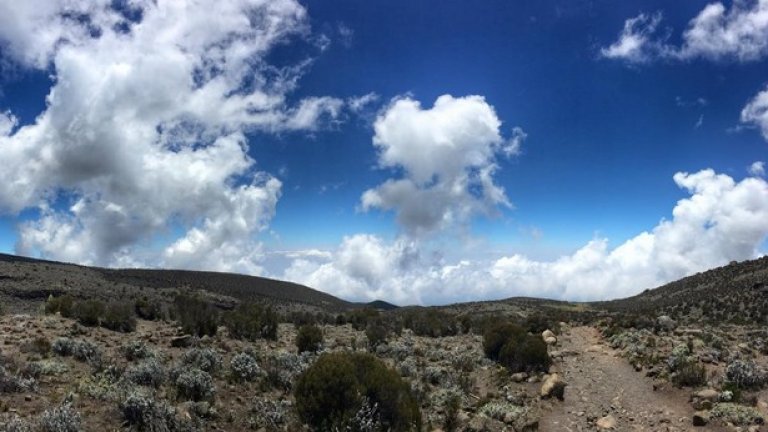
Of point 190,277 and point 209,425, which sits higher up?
point 190,277

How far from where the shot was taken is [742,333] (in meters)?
29.8

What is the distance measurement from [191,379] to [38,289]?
40.7 m

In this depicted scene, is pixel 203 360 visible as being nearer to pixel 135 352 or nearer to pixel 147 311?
pixel 135 352

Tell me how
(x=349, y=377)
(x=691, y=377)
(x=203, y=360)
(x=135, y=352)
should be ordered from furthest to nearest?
(x=691, y=377) → (x=135, y=352) → (x=203, y=360) → (x=349, y=377)

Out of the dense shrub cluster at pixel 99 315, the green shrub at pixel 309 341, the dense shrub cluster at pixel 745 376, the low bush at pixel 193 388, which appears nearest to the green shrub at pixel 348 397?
the low bush at pixel 193 388

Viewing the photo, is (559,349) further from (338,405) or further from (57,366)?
(57,366)

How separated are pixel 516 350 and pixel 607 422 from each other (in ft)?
23.8

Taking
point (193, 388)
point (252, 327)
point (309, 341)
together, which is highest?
point (252, 327)

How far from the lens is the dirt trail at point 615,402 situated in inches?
590

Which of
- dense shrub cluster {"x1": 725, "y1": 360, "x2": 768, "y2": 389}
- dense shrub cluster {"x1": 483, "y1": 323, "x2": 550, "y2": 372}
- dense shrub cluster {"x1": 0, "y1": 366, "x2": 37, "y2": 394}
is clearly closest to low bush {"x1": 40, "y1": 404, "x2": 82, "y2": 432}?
dense shrub cluster {"x1": 0, "y1": 366, "x2": 37, "y2": 394}

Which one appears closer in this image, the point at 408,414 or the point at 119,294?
the point at 408,414

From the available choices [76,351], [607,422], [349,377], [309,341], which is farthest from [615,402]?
[76,351]

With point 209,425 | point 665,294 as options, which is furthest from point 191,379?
point 665,294

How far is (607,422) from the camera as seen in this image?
15.1 metres
